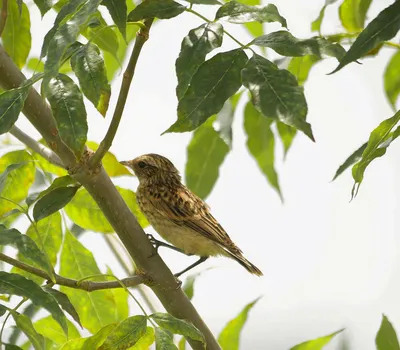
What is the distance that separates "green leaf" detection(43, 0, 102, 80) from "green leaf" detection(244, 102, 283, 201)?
1.04 m

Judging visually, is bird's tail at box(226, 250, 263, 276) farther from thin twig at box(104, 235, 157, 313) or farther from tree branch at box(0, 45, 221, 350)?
tree branch at box(0, 45, 221, 350)

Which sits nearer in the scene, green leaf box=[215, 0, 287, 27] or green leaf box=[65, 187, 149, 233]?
green leaf box=[215, 0, 287, 27]

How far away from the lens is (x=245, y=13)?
1.99 m

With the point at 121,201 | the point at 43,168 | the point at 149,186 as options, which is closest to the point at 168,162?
the point at 149,186

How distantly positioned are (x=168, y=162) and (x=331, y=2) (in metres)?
3.00

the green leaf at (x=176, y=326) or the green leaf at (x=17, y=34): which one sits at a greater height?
the green leaf at (x=17, y=34)

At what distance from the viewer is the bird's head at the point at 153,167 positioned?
5027mm

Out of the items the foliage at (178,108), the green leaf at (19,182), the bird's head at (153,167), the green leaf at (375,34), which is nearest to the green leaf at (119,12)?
the foliage at (178,108)

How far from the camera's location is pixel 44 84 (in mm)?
1854

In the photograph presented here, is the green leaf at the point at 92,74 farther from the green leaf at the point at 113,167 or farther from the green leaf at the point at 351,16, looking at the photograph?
the green leaf at the point at 113,167

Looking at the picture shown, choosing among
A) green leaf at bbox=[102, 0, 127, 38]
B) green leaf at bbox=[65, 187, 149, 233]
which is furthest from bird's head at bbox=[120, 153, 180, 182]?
green leaf at bbox=[102, 0, 127, 38]

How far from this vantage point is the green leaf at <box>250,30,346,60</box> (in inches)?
76.4

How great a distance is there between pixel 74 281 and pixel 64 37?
841 mm

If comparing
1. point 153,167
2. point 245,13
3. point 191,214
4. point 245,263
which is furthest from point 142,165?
point 245,13
